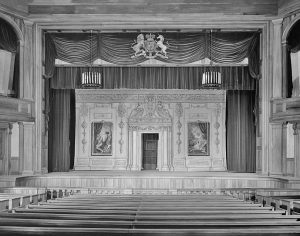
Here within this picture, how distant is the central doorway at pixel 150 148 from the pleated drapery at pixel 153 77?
3.29 meters

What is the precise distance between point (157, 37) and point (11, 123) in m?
5.31

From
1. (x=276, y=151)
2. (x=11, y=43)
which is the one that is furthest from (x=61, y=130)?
(x=276, y=151)

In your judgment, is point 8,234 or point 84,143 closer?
point 8,234

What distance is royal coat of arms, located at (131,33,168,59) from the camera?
550 inches

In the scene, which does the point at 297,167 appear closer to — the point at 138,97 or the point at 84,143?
the point at 138,97

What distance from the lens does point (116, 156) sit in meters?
17.9

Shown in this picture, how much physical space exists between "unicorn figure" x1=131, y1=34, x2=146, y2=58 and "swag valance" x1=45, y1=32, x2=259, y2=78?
0.10m

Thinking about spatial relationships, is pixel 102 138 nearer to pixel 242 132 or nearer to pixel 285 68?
pixel 242 132

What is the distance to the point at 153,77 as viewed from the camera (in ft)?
53.1

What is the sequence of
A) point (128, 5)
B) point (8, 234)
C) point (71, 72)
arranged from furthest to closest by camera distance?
point (71, 72) → point (128, 5) → point (8, 234)

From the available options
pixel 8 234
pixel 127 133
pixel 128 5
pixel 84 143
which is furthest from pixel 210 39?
pixel 8 234


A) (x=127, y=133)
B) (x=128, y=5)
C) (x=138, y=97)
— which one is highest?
(x=128, y=5)

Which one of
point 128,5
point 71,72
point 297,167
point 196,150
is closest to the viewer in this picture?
point 297,167

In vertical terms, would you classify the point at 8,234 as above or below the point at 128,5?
below
